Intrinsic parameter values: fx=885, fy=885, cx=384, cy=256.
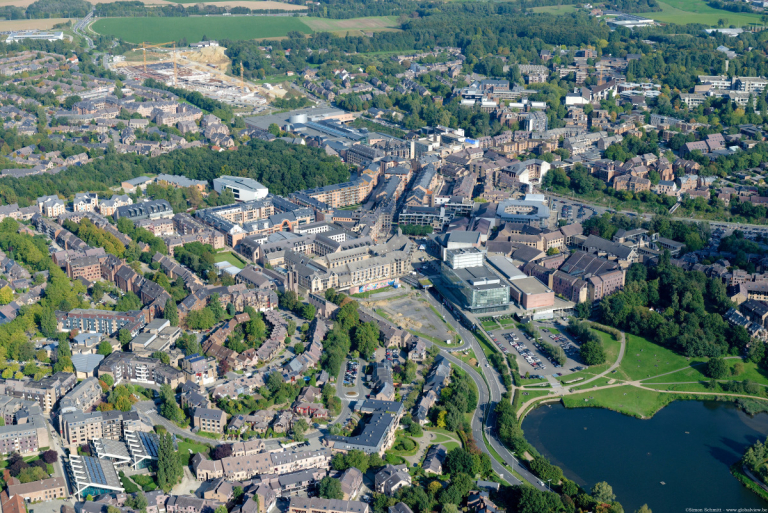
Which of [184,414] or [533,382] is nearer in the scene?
[184,414]

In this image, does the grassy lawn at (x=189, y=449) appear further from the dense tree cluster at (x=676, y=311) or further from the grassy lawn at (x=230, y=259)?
the dense tree cluster at (x=676, y=311)

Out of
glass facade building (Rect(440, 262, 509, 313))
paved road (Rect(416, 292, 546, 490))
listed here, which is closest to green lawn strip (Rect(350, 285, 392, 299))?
glass facade building (Rect(440, 262, 509, 313))

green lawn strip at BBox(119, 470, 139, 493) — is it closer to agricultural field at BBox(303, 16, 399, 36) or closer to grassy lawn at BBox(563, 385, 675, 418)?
grassy lawn at BBox(563, 385, 675, 418)

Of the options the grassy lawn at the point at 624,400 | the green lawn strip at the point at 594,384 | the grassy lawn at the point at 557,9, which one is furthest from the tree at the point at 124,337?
the grassy lawn at the point at 557,9

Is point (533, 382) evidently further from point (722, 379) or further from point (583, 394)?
point (722, 379)

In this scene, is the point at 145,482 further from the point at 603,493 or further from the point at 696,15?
the point at 696,15

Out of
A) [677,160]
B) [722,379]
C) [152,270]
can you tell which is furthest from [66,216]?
[677,160]
